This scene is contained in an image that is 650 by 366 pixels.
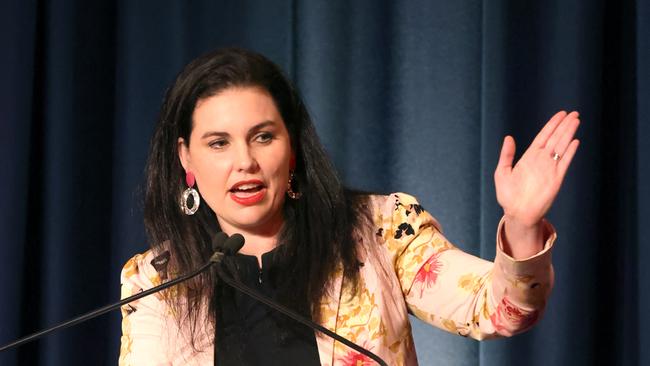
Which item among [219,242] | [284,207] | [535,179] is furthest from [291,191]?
[535,179]

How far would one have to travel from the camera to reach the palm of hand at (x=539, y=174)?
1.45m

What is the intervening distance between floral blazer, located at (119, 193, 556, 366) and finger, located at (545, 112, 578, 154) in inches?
9.6

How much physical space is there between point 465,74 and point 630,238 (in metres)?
0.60

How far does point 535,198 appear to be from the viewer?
1.45 m

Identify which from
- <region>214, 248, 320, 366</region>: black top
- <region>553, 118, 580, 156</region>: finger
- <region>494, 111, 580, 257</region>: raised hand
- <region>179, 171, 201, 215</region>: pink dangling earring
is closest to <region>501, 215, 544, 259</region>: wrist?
<region>494, 111, 580, 257</region>: raised hand

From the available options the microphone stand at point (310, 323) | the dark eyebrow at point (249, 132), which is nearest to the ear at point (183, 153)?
the dark eyebrow at point (249, 132)

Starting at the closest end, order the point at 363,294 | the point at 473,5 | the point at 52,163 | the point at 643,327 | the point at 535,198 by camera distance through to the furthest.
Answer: the point at 535,198 → the point at 363,294 → the point at 643,327 → the point at 473,5 → the point at 52,163

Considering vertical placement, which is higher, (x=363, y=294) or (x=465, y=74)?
(x=465, y=74)

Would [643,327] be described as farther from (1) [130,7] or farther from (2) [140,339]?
(1) [130,7]

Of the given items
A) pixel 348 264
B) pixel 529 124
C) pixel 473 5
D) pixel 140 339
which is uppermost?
pixel 473 5

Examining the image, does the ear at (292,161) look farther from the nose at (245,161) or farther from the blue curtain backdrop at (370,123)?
the blue curtain backdrop at (370,123)

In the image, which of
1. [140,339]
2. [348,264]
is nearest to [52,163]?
[140,339]

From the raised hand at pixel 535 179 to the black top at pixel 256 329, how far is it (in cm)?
51

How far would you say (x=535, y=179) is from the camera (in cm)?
146
